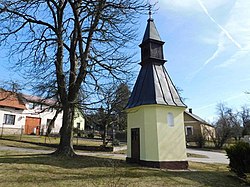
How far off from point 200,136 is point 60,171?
3262 centimetres

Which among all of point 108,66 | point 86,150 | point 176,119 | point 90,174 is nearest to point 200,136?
point 86,150

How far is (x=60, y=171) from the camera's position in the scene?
949 centimetres

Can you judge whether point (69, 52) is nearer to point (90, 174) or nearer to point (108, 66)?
point (108, 66)

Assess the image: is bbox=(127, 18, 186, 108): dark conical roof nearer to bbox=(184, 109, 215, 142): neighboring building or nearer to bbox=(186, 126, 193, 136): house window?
bbox=(184, 109, 215, 142): neighboring building

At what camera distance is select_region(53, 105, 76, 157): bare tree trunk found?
1391 centimetres

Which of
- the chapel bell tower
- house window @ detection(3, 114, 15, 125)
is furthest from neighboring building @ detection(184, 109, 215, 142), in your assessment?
house window @ detection(3, 114, 15, 125)

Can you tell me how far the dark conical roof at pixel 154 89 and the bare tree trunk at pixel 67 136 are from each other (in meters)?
4.05

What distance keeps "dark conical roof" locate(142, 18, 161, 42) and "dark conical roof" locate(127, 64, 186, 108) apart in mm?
2105

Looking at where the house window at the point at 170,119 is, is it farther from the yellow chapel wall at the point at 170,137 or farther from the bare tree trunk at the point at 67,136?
the bare tree trunk at the point at 67,136

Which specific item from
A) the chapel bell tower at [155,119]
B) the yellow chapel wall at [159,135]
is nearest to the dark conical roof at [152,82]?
the chapel bell tower at [155,119]

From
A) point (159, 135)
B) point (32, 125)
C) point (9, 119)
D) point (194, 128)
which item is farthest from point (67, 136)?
point (194, 128)

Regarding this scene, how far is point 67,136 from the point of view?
1414 centimetres

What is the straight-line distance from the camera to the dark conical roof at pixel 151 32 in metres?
15.5

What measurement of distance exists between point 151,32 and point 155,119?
21.9 ft
